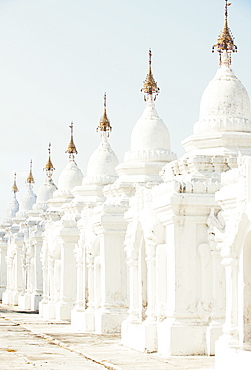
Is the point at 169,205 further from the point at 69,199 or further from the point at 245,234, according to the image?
the point at 69,199

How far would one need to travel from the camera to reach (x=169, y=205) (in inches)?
830

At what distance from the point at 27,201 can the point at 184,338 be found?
123 feet

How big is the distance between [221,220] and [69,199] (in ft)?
65.3

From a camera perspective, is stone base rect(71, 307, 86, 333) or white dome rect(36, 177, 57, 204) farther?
white dome rect(36, 177, 57, 204)

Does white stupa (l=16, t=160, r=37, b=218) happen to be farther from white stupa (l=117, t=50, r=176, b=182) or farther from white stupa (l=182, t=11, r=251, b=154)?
white stupa (l=182, t=11, r=251, b=154)

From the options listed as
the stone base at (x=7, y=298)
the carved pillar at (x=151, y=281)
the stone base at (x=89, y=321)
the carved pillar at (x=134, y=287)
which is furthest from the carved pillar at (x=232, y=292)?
the stone base at (x=7, y=298)

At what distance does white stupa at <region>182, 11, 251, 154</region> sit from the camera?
72.9ft

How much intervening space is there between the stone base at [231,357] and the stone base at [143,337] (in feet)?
16.5

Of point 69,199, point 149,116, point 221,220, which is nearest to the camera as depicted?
point 221,220

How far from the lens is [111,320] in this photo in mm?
28547

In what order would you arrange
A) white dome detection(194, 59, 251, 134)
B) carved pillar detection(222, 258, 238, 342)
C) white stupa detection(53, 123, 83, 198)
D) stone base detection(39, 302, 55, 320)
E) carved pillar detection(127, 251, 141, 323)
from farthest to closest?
1. white stupa detection(53, 123, 83, 198)
2. stone base detection(39, 302, 55, 320)
3. carved pillar detection(127, 251, 141, 323)
4. white dome detection(194, 59, 251, 134)
5. carved pillar detection(222, 258, 238, 342)

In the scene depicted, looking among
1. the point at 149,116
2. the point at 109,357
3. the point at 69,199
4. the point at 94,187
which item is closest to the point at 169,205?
the point at 109,357

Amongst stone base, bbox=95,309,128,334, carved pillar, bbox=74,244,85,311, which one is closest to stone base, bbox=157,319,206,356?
stone base, bbox=95,309,128,334

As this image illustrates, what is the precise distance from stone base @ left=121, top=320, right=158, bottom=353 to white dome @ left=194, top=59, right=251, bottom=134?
5052mm
